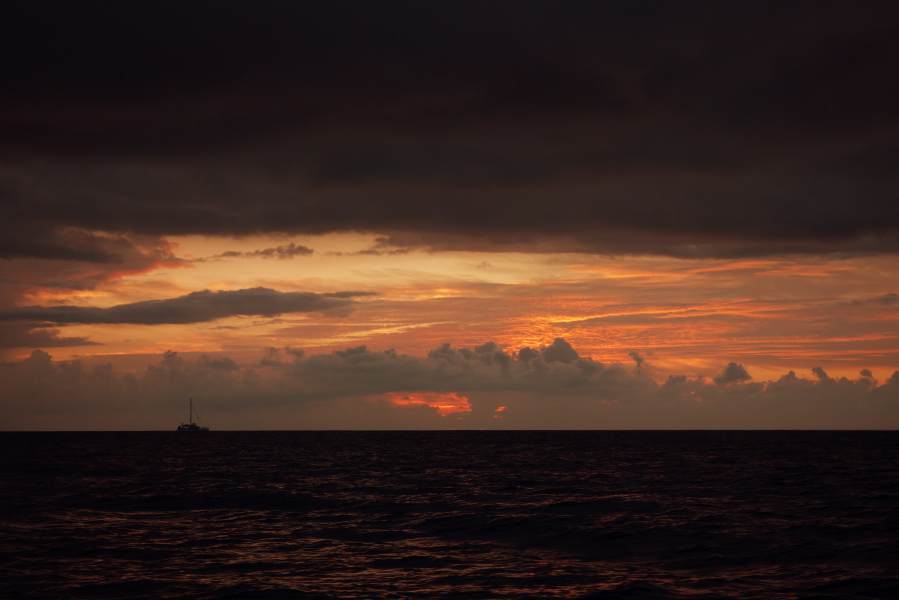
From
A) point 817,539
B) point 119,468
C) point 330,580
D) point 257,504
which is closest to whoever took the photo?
point 330,580

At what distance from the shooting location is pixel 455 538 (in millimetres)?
34969

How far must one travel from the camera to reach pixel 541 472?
72.4 meters

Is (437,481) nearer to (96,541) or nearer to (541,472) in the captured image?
(541,472)

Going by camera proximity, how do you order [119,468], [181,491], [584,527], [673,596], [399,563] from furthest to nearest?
[119,468] → [181,491] → [584,527] → [399,563] → [673,596]

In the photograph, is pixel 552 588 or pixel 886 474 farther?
pixel 886 474

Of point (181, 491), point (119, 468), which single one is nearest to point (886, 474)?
point (181, 491)

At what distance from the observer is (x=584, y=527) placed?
37.2 meters

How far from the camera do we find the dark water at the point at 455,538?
25438 millimetres

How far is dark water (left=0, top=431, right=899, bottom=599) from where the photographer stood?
25.4m

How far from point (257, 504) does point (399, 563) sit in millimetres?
21002

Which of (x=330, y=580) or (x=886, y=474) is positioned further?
(x=886, y=474)

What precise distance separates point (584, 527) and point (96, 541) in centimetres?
2380

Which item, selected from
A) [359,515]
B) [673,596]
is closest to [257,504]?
[359,515]

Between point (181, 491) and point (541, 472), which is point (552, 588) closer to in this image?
point (181, 491)
